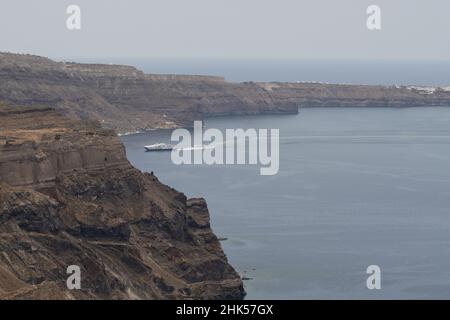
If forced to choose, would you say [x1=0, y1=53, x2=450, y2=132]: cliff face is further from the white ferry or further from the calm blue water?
the white ferry

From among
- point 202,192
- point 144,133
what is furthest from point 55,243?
point 144,133

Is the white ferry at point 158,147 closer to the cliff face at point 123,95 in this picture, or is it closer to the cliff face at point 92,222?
the cliff face at point 123,95

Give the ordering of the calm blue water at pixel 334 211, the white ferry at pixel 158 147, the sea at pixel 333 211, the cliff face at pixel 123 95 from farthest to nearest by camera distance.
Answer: the cliff face at pixel 123 95
the white ferry at pixel 158 147
the calm blue water at pixel 334 211
the sea at pixel 333 211

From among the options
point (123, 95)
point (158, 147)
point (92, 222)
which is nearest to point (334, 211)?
point (92, 222)

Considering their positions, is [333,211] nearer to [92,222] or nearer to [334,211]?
[334,211]

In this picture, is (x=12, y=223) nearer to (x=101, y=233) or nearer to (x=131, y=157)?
(x=101, y=233)

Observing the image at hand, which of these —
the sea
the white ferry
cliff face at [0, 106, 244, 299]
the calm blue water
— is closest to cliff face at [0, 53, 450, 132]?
the sea

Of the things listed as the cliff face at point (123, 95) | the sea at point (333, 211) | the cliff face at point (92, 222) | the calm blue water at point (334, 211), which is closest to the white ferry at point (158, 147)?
the sea at point (333, 211)
